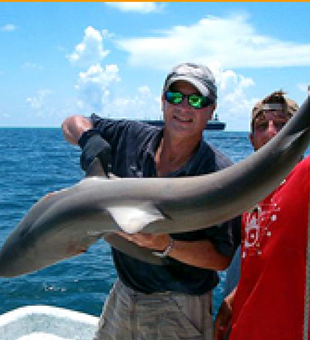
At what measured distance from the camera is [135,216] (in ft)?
8.77

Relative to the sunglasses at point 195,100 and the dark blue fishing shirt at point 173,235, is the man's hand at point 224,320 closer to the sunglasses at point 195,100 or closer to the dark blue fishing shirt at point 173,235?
the dark blue fishing shirt at point 173,235

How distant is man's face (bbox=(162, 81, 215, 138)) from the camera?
335 cm

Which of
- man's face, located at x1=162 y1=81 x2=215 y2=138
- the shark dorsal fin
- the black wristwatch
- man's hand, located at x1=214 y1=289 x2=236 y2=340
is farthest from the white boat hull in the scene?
man's face, located at x1=162 y1=81 x2=215 y2=138

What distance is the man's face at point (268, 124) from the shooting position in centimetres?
303

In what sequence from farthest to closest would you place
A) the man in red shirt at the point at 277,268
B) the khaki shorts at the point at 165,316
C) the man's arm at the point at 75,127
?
the man's arm at the point at 75,127, the khaki shorts at the point at 165,316, the man in red shirt at the point at 277,268

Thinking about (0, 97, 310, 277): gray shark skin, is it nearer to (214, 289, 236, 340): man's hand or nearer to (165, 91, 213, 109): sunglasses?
(214, 289, 236, 340): man's hand

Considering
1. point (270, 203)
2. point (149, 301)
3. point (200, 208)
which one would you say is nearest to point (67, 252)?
point (149, 301)

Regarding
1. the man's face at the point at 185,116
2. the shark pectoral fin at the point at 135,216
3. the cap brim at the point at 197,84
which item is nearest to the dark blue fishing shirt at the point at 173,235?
the man's face at the point at 185,116

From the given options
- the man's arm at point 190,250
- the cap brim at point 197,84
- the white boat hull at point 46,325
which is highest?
the cap brim at point 197,84

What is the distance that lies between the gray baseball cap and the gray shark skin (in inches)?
33.6

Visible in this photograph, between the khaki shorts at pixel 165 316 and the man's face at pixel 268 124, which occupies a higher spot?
the man's face at pixel 268 124

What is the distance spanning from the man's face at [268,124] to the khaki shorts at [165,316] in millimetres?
1250

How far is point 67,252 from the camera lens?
10.3ft

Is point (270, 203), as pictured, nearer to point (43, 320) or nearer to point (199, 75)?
point (199, 75)
